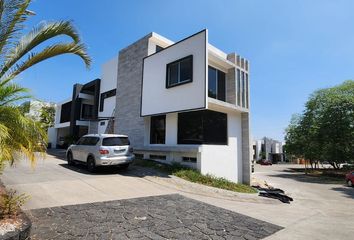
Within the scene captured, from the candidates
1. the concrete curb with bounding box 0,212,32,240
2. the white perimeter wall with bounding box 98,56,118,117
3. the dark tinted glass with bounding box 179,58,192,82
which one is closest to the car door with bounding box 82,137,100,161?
the dark tinted glass with bounding box 179,58,192,82

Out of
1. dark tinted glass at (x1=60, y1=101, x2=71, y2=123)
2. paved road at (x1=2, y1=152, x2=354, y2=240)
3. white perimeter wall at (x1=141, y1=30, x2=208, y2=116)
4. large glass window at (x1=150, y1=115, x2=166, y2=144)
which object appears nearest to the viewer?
paved road at (x1=2, y1=152, x2=354, y2=240)

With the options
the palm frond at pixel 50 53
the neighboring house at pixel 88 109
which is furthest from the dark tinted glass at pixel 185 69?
the neighboring house at pixel 88 109

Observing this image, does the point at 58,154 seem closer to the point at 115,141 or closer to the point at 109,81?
the point at 109,81

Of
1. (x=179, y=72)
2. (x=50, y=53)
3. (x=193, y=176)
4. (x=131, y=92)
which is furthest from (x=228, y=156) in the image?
(x=50, y=53)

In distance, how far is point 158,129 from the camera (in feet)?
56.2

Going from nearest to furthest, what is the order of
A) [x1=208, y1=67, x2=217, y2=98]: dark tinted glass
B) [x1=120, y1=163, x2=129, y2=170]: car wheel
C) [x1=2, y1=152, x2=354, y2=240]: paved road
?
[x1=2, y1=152, x2=354, y2=240]: paved road
[x1=120, y1=163, x2=129, y2=170]: car wheel
[x1=208, y1=67, x2=217, y2=98]: dark tinted glass

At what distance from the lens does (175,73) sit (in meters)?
15.4

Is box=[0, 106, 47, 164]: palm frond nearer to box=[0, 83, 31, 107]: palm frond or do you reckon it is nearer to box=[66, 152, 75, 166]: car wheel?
box=[0, 83, 31, 107]: palm frond

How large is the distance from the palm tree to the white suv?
6.07 meters

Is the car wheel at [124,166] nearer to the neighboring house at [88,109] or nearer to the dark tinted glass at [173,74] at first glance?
the dark tinted glass at [173,74]

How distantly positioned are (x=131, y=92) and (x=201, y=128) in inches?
303

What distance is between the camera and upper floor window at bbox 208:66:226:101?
52.5 feet

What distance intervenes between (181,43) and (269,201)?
31.5 feet

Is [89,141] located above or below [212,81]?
below
